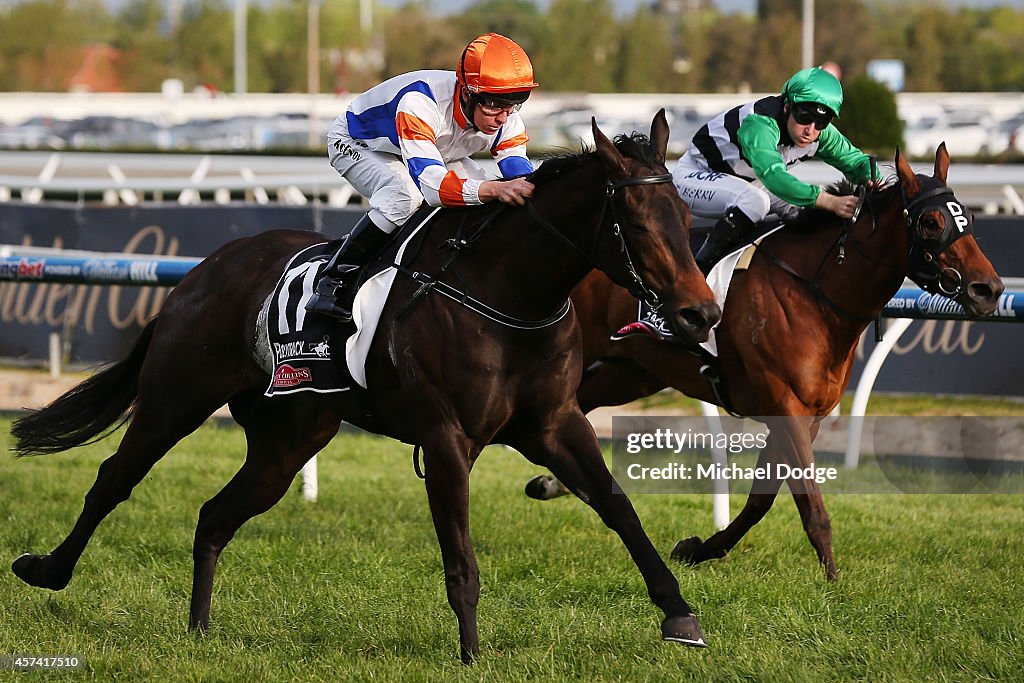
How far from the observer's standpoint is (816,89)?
549 centimetres

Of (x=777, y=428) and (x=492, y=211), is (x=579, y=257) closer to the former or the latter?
(x=492, y=211)

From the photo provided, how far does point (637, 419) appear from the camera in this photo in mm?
5520

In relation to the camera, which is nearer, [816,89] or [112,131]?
[816,89]

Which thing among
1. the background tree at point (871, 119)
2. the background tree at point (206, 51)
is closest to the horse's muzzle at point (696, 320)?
the background tree at point (871, 119)

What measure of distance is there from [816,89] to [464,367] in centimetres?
230

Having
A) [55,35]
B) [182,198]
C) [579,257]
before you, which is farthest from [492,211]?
[55,35]

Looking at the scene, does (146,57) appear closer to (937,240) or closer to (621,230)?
(937,240)

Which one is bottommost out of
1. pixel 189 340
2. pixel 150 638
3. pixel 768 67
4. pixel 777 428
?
pixel 150 638

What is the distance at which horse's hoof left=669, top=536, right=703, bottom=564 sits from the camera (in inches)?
210

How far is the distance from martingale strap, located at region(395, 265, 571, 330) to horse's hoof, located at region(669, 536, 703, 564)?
161 cm

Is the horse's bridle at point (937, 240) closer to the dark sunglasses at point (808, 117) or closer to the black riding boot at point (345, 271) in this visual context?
the dark sunglasses at point (808, 117)

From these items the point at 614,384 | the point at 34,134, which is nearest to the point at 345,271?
the point at 614,384

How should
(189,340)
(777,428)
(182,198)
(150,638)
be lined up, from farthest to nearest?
1. (182,198)
2. (777,428)
3. (189,340)
4. (150,638)

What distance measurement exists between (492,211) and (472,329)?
41cm
